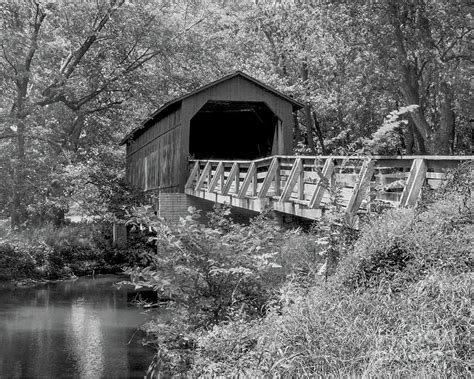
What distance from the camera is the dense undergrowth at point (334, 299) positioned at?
17.9ft

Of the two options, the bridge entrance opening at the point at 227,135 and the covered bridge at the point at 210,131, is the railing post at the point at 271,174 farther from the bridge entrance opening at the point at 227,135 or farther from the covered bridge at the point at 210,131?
the bridge entrance opening at the point at 227,135

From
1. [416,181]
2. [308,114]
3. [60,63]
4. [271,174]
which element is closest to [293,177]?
[271,174]

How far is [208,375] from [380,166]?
3.91 meters

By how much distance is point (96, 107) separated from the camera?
3064 centimetres

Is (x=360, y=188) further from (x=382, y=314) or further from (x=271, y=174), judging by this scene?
(x=271, y=174)

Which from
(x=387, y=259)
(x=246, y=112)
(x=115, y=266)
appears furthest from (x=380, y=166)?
(x=115, y=266)

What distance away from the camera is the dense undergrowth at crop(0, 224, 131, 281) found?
73.3ft

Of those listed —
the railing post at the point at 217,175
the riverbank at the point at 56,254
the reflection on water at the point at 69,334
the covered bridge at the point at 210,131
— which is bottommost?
the reflection on water at the point at 69,334

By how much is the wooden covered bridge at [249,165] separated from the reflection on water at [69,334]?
12.4 ft

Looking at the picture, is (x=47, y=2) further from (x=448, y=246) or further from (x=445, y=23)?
(x=448, y=246)

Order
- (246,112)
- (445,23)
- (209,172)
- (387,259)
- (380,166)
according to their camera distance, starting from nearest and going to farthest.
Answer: (387,259) → (380,166) → (209,172) → (445,23) → (246,112)

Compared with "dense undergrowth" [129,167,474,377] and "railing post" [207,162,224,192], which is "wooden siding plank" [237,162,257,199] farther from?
"dense undergrowth" [129,167,474,377]

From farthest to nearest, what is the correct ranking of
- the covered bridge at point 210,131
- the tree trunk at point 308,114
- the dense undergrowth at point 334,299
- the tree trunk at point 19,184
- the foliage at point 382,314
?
the tree trunk at point 308,114, the tree trunk at point 19,184, the covered bridge at point 210,131, the dense undergrowth at point 334,299, the foliage at point 382,314

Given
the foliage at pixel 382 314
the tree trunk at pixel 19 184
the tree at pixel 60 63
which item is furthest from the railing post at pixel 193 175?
the foliage at pixel 382 314
